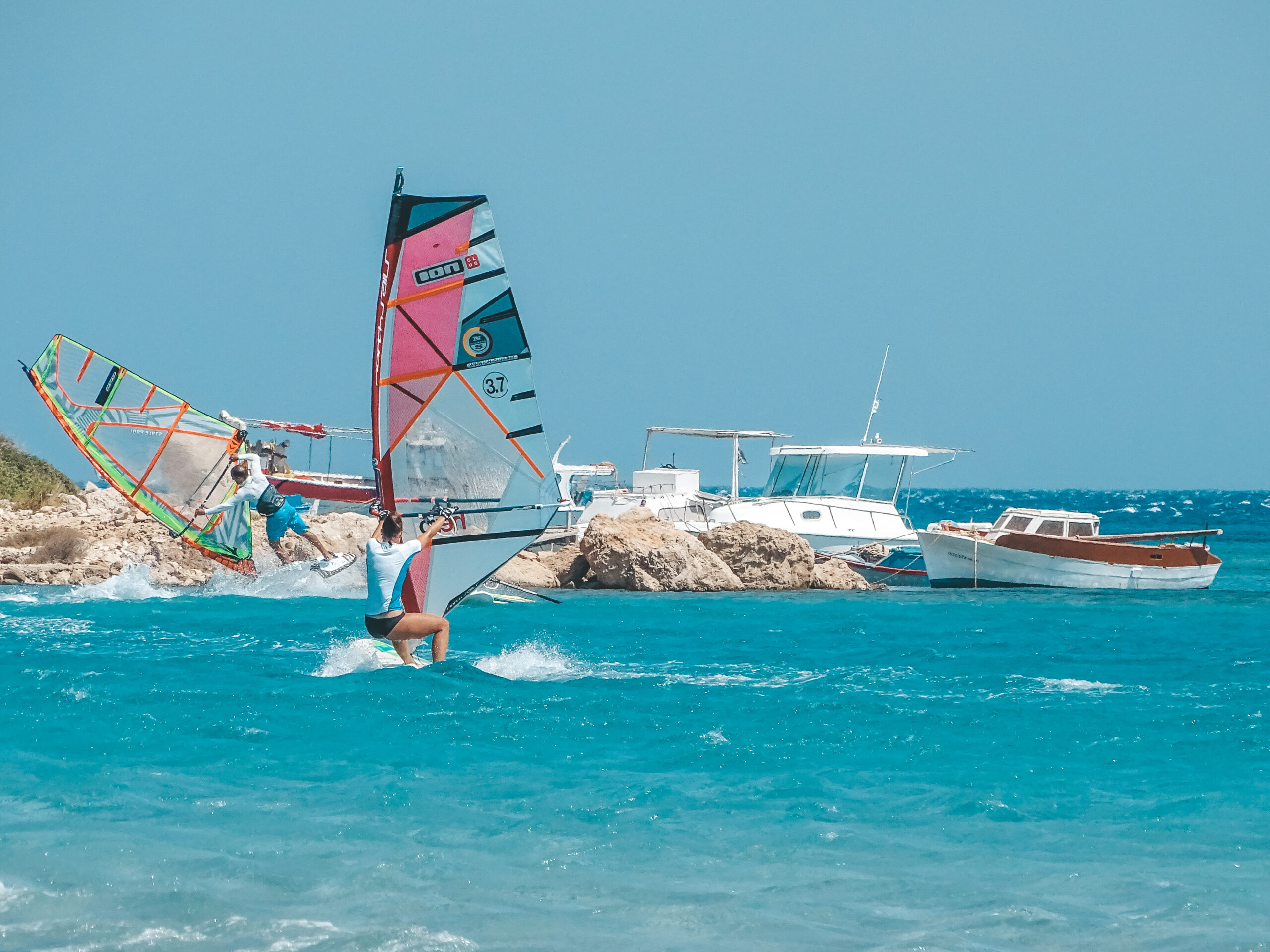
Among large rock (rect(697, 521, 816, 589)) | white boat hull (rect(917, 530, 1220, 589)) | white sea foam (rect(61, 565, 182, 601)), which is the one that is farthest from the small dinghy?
white sea foam (rect(61, 565, 182, 601))

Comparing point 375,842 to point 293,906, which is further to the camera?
point 375,842

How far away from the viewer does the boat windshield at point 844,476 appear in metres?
32.6

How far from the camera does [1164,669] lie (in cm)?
1386

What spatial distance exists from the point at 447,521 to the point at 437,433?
96 centimetres

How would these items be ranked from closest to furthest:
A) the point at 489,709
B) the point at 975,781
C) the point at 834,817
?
the point at 834,817 → the point at 975,781 → the point at 489,709

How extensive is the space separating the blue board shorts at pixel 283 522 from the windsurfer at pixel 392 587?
15.6 ft

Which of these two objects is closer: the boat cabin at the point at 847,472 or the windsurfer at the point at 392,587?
the windsurfer at the point at 392,587

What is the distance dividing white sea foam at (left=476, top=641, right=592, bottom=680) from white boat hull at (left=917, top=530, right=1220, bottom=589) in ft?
50.3

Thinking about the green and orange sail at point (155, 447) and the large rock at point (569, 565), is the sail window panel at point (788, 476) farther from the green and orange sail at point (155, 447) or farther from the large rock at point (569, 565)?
the green and orange sail at point (155, 447)

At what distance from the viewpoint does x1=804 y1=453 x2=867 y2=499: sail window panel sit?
107 feet

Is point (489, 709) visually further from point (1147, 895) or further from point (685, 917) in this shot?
point (1147, 895)

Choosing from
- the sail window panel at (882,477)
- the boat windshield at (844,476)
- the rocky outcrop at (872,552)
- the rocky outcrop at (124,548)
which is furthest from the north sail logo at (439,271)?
the sail window panel at (882,477)

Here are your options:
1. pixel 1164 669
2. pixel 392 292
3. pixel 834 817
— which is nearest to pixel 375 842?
pixel 834 817

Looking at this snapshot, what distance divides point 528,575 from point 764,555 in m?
5.02
